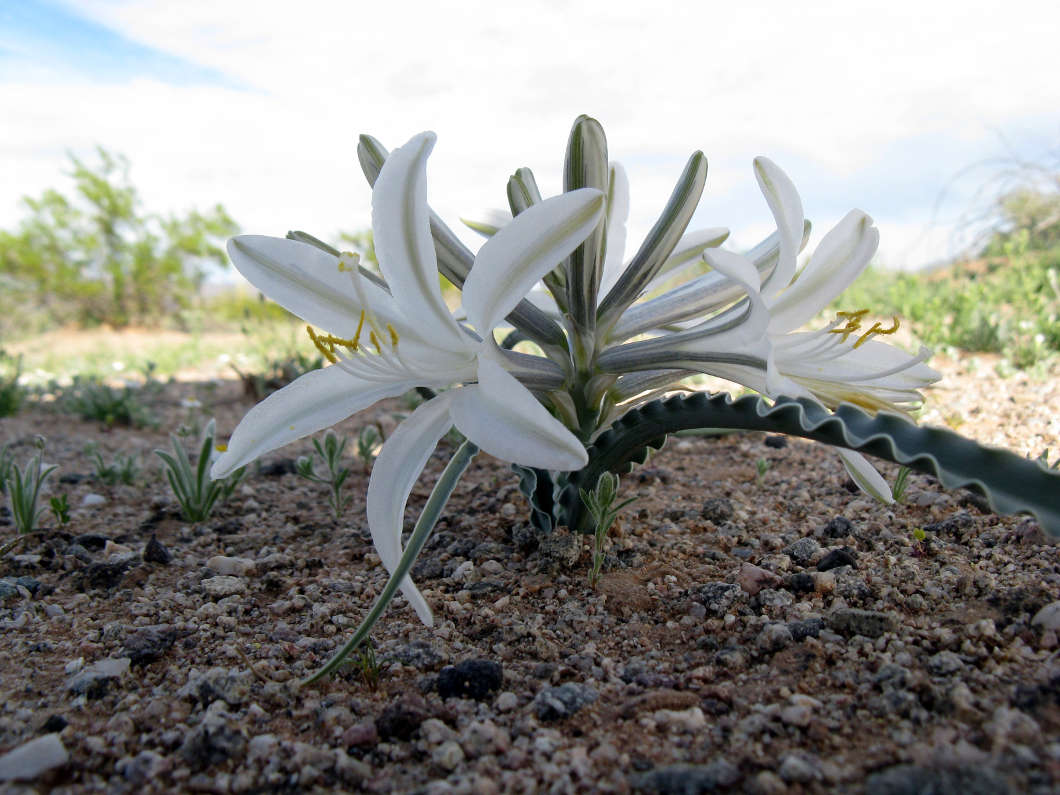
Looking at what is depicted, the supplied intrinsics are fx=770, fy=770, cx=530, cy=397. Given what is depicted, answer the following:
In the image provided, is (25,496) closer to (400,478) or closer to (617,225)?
(400,478)

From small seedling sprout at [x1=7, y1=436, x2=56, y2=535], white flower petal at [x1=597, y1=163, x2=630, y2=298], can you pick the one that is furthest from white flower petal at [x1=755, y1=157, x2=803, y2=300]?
small seedling sprout at [x1=7, y1=436, x2=56, y2=535]

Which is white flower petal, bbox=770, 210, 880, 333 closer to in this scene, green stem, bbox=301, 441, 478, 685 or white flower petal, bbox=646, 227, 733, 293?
white flower petal, bbox=646, 227, 733, 293

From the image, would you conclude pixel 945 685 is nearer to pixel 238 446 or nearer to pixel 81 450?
pixel 238 446

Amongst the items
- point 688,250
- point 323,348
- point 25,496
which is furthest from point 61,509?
point 688,250

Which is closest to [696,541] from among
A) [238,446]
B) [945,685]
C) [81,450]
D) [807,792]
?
[945,685]

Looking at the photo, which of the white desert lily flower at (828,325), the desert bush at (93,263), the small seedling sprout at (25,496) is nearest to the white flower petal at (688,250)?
the white desert lily flower at (828,325)

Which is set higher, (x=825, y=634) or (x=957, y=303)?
(x=957, y=303)
